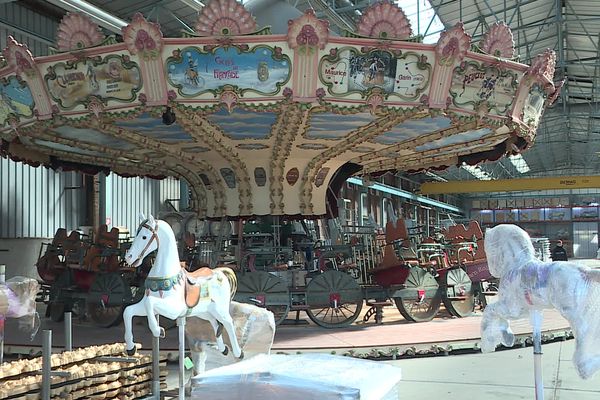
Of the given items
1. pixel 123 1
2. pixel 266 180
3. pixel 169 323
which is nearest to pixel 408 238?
pixel 266 180

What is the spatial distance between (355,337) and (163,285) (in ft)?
16.0

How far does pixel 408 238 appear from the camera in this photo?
39.4ft

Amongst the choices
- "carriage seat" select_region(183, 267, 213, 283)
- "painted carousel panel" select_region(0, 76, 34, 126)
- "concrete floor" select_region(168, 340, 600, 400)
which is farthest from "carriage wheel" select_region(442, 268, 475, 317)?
"painted carousel panel" select_region(0, 76, 34, 126)

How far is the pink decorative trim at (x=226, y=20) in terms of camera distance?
799 centimetres

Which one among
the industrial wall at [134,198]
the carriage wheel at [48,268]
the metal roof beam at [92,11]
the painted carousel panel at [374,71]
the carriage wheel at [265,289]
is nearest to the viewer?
the painted carousel panel at [374,71]

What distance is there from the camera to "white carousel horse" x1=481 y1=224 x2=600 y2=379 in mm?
3828

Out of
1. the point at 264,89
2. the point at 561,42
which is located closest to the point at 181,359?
the point at 264,89

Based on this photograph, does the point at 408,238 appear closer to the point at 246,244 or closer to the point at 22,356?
the point at 246,244

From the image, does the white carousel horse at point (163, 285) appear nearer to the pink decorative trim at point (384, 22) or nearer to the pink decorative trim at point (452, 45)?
the pink decorative trim at point (384, 22)

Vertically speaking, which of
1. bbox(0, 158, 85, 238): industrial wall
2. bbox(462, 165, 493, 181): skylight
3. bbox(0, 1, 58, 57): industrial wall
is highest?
bbox(0, 1, 58, 57): industrial wall

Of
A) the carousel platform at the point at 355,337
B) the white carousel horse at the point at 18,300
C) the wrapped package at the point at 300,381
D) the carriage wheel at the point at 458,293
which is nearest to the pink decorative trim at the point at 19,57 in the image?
the carousel platform at the point at 355,337

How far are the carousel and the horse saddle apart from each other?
0.66 m

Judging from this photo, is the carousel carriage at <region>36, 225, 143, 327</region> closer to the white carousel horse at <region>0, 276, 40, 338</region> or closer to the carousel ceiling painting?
the carousel ceiling painting

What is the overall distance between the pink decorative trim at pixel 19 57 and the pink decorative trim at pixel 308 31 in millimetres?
3515
